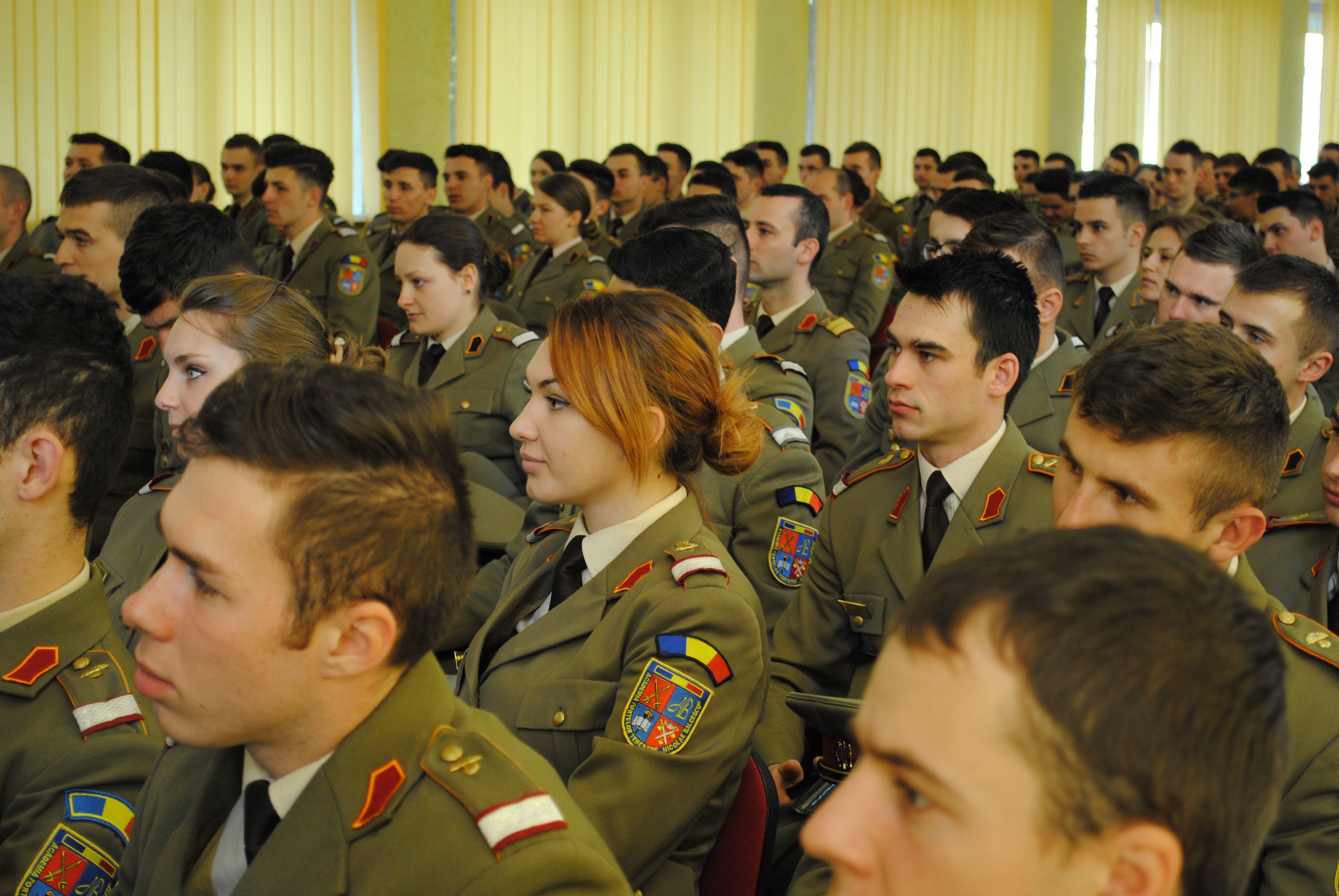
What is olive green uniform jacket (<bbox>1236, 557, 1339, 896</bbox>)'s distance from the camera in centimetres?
129

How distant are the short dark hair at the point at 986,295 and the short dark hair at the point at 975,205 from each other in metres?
1.81

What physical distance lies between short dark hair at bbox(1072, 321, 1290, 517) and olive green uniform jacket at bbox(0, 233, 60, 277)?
4.70m

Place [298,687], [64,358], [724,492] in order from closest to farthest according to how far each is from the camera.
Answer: [298,687] < [64,358] < [724,492]

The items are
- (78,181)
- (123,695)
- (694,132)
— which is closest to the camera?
(123,695)

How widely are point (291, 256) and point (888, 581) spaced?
459cm

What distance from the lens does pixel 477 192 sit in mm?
7430

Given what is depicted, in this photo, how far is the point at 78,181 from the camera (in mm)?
3730

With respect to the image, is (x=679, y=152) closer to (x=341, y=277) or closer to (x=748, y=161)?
(x=748, y=161)

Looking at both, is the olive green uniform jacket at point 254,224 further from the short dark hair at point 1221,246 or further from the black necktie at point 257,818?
the black necktie at point 257,818

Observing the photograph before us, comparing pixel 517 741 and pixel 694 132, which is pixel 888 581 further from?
pixel 694 132

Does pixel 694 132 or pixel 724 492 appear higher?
pixel 694 132

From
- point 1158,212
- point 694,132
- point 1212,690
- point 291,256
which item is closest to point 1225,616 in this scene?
point 1212,690

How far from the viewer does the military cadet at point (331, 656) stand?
98 centimetres

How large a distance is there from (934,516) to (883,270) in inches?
164
